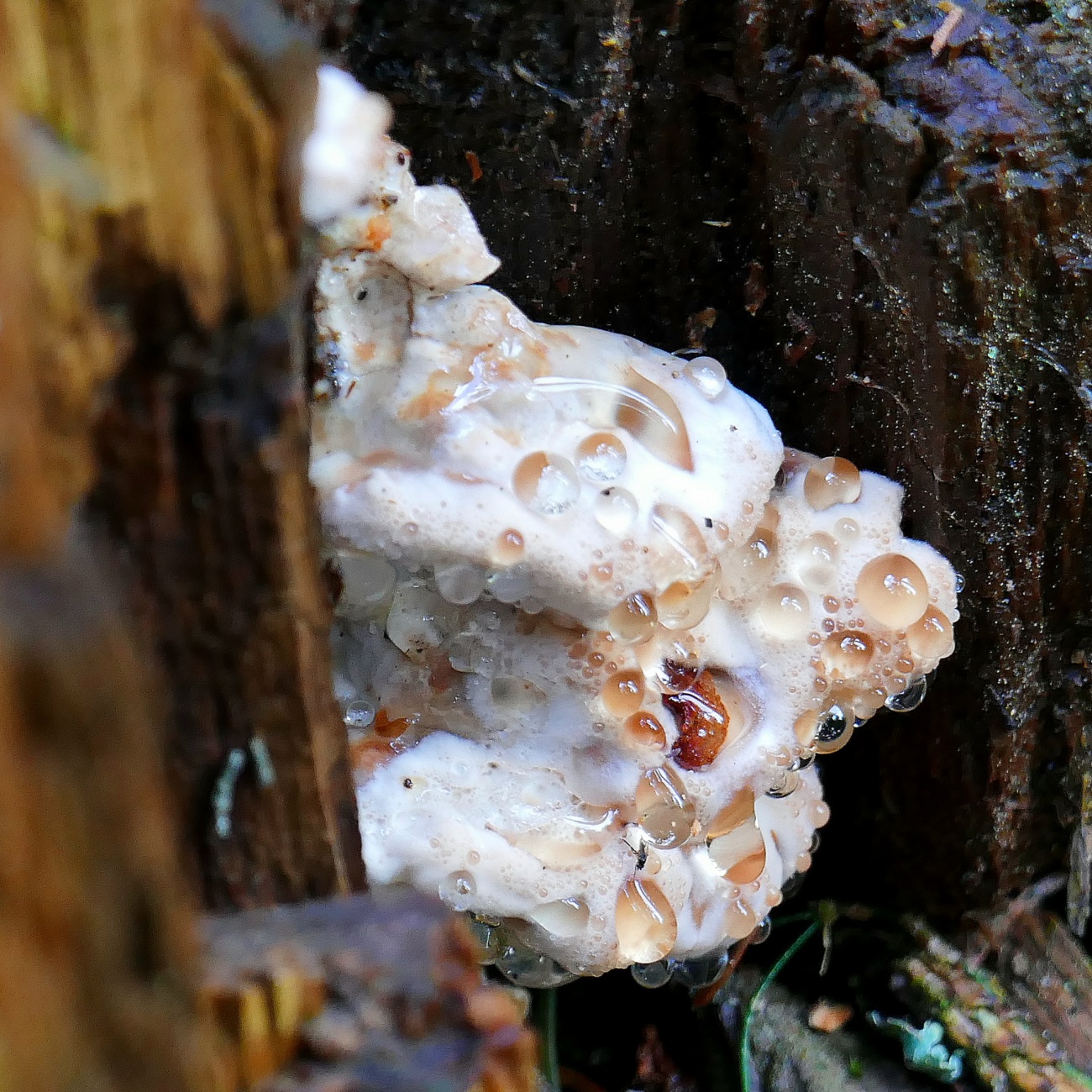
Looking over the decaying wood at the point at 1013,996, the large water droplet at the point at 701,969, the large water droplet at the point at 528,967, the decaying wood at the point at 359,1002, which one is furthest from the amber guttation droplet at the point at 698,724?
the decaying wood at the point at 1013,996

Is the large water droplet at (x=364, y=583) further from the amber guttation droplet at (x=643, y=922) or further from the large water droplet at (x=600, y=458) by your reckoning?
the amber guttation droplet at (x=643, y=922)

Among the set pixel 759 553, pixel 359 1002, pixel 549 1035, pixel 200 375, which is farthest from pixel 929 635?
pixel 549 1035

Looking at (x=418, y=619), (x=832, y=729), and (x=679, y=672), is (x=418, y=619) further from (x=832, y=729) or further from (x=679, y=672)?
(x=832, y=729)

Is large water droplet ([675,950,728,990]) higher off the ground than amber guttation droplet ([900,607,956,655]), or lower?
lower

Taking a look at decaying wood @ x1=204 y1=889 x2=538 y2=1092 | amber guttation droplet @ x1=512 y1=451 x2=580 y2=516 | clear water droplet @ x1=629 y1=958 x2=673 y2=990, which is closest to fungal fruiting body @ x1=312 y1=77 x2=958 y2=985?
amber guttation droplet @ x1=512 y1=451 x2=580 y2=516

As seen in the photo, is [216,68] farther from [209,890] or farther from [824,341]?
[824,341]

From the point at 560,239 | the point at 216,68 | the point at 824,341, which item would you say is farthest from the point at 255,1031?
the point at 824,341

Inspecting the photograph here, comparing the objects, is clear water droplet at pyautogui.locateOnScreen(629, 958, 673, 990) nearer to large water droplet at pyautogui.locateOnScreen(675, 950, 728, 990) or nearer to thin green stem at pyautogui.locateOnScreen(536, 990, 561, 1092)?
large water droplet at pyautogui.locateOnScreen(675, 950, 728, 990)

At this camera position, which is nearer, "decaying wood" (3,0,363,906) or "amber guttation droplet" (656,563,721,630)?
"decaying wood" (3,0,363,906)
